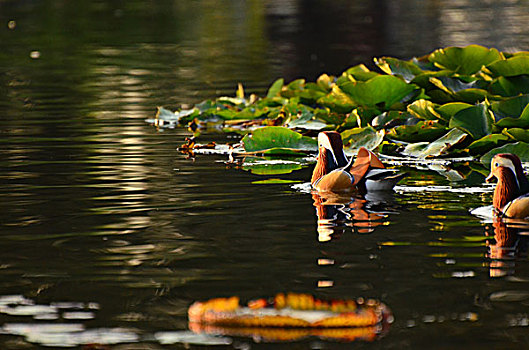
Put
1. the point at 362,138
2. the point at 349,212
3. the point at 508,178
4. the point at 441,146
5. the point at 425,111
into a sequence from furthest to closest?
the point at 425,111 → the point at 362,138 → the point at 441,146 → the point at 349,212 → the point at 508,178

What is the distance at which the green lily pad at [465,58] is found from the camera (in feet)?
35.9

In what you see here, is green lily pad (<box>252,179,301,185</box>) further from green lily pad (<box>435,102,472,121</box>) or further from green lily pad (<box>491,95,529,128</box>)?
green lily pad (<box>491,95,529,128</box>)

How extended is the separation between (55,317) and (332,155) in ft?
11.4

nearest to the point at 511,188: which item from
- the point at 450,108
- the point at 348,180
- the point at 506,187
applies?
the point at 506,187

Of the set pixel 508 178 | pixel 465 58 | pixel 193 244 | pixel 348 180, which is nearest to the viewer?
pixel 193 244

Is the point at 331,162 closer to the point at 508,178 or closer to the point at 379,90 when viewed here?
the point at 508,178

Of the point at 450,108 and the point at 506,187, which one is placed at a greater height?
the point at 450,108

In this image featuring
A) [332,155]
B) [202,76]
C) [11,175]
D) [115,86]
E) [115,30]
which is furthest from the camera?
[115,30]

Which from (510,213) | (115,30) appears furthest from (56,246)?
(115,30)

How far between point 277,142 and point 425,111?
1516 millimetres

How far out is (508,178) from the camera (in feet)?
22.0

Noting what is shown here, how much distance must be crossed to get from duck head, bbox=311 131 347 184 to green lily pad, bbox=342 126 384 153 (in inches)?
65.7

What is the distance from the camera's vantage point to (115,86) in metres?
17.8

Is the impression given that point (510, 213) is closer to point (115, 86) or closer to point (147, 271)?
point (147, 271)
